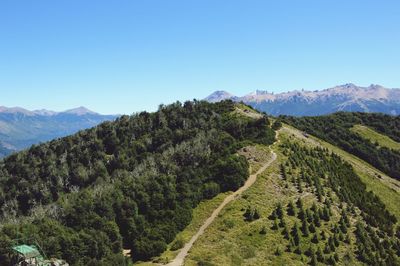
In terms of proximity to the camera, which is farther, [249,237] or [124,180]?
[124,180]

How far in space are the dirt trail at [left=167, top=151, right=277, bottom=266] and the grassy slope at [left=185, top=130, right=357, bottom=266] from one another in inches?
46.7

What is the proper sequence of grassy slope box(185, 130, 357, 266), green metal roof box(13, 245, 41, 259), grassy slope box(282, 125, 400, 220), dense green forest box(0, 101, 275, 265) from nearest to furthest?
green metal roof box(13, 245, 41, 259), dense green forest box(0, 101, 275, 265), grassy slope box(185, 130, 357, 266), grassy slope box(282, 125, 400, 220)

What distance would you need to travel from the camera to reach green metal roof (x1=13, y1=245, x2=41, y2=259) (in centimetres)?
5753

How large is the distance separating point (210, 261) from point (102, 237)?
59.4 feet

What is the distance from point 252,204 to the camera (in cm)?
9125

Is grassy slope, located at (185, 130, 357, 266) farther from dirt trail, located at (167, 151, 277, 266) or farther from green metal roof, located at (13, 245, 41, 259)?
green metal roof, located at (13, 245, 41, 259)

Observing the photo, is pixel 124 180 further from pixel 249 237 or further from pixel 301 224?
pixel 301 224

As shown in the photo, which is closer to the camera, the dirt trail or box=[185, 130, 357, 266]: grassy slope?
the dirt trail

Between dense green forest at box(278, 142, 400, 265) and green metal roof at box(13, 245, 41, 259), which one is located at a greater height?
green metal roof at box(13, 245, 41, 259)

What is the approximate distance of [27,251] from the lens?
190 ft

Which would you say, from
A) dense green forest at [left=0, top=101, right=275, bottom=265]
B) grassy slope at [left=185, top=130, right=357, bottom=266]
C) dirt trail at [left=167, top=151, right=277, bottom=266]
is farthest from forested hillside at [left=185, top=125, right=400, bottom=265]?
dense green forest at [left=0, top=101, right=275, bottom=265]

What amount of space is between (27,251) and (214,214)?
39.8 meters

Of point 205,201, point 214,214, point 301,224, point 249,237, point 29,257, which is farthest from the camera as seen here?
point 205,201

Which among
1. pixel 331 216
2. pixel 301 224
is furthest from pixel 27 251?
pixel 331 216
